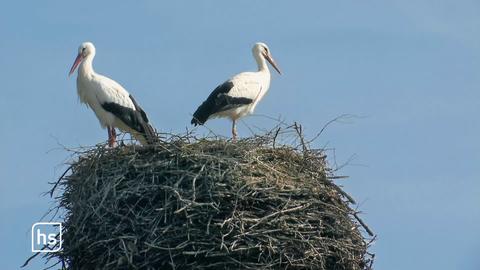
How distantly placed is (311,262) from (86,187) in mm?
1504

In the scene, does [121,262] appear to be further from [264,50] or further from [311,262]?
[264,50]

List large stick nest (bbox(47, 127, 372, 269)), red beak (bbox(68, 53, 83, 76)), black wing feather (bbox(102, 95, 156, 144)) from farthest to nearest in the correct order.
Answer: red beak (bbox(68, 53, 83, 76)) < black wing feather (bbox(102, 95, 156, 144)) < large stick nest (bbox(47, 127, 372, 269))

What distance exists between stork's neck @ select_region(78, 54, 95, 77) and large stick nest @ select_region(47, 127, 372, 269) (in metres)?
2.12

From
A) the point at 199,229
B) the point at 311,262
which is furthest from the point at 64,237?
the point at 311,262

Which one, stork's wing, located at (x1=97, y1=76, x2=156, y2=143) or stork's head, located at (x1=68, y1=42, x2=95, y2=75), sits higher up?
stork's head, located at (x1=68, y1=42, x2=95, y2=75)

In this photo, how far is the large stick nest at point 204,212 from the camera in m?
8.73

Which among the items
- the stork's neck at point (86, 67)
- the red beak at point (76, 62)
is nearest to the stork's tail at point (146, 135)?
the stork's neck at point (86, 67)

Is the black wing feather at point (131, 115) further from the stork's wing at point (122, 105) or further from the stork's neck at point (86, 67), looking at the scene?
the stork's neck at point (86, 67)

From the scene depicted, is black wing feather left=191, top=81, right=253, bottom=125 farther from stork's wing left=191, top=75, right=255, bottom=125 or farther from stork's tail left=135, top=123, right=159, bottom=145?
stork's tail left=135, top=123, right=159, bottom=145

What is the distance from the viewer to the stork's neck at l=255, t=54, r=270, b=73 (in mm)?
12383

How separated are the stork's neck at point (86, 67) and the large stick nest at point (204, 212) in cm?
212

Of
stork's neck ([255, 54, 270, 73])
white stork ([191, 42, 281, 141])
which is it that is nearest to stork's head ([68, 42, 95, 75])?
white stork ([191, 42, 281, 141])

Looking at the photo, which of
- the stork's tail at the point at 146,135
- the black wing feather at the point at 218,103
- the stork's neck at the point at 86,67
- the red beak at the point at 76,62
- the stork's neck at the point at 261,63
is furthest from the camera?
the stork's neck at the point at 261,63

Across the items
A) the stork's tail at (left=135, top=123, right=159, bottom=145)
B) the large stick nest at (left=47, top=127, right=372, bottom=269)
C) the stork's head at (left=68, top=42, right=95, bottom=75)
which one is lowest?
the large stick nest at (left=47, top=127, right=372, bottom=269)
